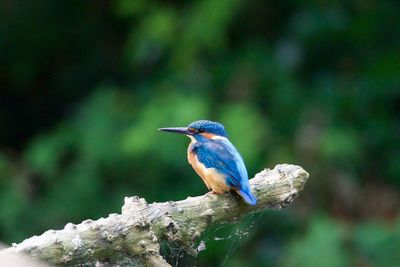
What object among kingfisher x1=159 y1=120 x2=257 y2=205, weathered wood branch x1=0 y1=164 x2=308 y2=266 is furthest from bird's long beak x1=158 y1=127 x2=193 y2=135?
weathered wood branch x1=0 y1=164 x2=308 y2=266

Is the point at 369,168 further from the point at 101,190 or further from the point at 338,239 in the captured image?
the point at 101,190

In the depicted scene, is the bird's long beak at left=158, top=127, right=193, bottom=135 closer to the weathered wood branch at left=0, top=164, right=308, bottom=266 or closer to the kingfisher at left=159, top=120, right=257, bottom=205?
the kingfisher at left=159, top=120, right=257, bottom=205

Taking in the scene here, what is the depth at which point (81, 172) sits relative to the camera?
8281 mm

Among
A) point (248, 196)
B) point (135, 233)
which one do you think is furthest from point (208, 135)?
point (135, 233)

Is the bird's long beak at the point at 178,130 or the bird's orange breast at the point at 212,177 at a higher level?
the bird's long beak at the point at 178,130

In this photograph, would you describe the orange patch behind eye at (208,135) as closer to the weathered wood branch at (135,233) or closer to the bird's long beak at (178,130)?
the bird's long beak at (178,130)

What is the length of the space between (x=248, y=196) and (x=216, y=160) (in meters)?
0.45

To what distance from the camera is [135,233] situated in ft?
10.7

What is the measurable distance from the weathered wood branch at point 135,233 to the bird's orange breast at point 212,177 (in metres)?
0.11

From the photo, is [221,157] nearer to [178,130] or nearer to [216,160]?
[216,160]

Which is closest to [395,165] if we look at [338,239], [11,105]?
[338,239]

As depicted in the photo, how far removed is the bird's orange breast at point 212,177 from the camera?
12.7 feet

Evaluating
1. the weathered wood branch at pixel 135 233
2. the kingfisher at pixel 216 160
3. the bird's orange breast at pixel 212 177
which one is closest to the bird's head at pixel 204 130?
the kingfisher at pixel 216 160

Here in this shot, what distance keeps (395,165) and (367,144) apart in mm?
289
